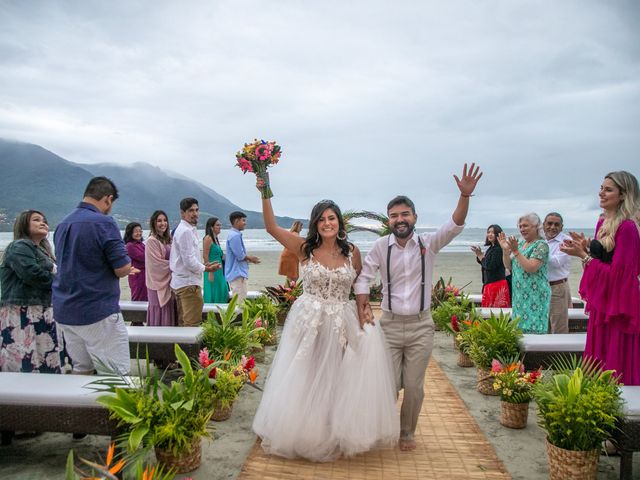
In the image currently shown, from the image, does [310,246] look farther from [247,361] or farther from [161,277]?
[161,277]

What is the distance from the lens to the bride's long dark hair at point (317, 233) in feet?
13.4

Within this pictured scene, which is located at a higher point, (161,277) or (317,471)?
(161,277)

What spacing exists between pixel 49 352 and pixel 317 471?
2.87m

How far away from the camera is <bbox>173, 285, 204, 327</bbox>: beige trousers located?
6551 mm

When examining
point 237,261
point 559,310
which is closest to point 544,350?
point 559,310

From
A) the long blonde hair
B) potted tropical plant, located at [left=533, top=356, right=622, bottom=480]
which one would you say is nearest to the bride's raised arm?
potted tropical plant, located at [left=533, top=356, right=622, bottom=480]

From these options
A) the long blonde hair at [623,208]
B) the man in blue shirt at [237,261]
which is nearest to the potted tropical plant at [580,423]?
the long blonde hair at [623,208]

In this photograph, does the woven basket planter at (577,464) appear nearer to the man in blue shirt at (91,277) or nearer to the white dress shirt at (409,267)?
the white dress shirt at (409,267)

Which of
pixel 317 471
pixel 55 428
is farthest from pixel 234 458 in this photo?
pixel 55 428

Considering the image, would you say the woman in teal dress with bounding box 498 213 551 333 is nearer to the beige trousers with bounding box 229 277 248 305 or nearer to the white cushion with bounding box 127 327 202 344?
the white cushion with bounding box 127 327 202 344

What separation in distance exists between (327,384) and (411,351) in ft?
2.47

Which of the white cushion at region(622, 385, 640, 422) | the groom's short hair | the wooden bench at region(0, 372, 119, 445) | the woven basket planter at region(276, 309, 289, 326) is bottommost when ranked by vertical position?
the woven basket planter at region(276, 309, 289, 326)

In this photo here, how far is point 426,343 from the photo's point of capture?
3.93 meters

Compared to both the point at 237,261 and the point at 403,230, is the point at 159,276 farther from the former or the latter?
the point at 403,230
